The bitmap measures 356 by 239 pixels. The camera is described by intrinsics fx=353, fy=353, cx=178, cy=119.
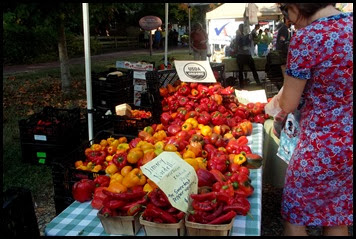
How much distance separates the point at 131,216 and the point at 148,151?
2.74 feet

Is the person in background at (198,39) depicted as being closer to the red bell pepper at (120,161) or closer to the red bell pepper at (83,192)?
the red bell pepper at (120,161)

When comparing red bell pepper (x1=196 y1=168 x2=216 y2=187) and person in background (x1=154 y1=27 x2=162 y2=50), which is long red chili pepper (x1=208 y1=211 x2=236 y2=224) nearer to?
red bell pepper (x1=196 y1=168 x2=216 y2=187)

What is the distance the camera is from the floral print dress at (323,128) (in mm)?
1740

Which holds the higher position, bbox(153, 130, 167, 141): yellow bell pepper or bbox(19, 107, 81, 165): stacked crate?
bbox(153, 130, 167, 141): yellow bell pepper

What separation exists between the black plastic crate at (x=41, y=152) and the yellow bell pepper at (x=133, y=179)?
2.64 m

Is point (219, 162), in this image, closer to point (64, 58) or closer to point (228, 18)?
point (64, 58)

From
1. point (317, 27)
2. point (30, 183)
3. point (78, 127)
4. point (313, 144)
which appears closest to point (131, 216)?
point (313, 144)

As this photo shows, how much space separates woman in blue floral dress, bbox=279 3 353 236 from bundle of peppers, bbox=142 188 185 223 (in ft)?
2.48

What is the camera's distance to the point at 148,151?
99.9 inches

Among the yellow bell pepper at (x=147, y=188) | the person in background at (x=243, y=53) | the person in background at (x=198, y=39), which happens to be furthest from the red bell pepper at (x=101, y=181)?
the person in background at (x=198, y=39)

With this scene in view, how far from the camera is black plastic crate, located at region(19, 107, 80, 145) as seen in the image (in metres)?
4.59

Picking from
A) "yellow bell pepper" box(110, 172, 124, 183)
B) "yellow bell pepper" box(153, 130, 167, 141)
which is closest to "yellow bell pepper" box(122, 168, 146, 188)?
"yellow bell pepper" box(110, 172, 124, 183)

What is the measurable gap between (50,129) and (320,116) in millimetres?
3630

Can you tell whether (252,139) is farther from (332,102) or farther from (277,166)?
(332,102)
